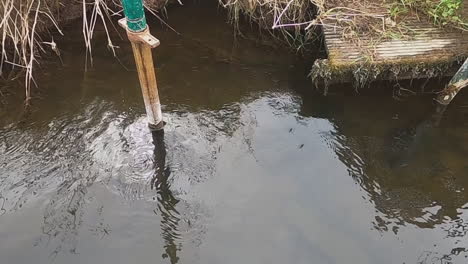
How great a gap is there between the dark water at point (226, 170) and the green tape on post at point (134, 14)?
1.33 metres

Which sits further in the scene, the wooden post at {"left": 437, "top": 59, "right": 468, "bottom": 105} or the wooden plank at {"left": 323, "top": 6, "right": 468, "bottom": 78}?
the wooden plank at {"left": 323, "top": 6, "right": 468, "bottom": 78}

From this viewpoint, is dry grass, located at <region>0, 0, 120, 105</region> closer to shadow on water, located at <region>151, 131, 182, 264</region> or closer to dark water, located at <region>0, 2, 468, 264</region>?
dark water, located at <region>0, 2, 468, 264</region>

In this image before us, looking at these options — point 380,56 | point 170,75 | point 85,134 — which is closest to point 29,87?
point 85,134

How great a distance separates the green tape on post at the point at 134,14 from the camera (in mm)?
3458

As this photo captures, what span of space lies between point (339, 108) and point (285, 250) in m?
1.83

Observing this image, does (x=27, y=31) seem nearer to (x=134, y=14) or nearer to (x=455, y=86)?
(x=134, y=14)

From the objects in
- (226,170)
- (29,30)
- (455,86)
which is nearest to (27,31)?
(29,30)

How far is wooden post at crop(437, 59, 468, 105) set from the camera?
457 centimetres

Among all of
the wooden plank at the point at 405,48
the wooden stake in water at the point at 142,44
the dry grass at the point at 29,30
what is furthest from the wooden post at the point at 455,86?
the dry grass at the point at 29,30

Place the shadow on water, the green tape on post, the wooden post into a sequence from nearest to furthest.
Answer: the green tape on post < the shadow on water < the wooden post

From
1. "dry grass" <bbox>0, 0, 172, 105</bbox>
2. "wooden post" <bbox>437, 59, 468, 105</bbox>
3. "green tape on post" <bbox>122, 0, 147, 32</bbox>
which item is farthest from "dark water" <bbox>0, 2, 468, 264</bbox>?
"green tape on post" <bbox>122, 0, 147, 32</bbox>

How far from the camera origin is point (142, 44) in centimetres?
375

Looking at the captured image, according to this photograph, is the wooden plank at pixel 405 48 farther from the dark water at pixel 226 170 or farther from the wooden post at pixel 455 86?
the dark water at pixel 226 170

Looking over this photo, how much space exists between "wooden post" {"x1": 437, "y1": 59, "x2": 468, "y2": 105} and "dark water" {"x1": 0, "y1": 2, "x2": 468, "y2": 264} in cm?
14
